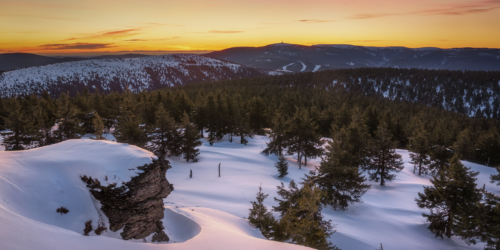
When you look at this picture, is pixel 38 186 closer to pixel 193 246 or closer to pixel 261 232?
pixel 193 246

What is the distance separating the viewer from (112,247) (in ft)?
24.6

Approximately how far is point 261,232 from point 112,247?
25.0ft

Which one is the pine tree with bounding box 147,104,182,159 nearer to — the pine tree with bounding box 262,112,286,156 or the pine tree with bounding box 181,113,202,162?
the pine tree with bounding box 181,113,202,162

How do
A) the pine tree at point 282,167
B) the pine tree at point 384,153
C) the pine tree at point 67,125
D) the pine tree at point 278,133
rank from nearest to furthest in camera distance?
the pine tree at point 282,167, the pine tree at point 384,153, the pine tree at point 67,125, the pine tree at point 278,133

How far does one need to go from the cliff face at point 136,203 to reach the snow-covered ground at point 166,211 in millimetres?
429

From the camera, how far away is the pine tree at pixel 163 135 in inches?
1227

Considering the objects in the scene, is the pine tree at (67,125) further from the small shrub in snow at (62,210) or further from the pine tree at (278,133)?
the small shrub in snow at (62,210)

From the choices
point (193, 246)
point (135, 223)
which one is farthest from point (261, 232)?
point (135, 223)

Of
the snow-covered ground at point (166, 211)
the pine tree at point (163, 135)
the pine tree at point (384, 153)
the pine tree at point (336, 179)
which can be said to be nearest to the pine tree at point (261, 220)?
the snow-covered ground at point (166, 211)

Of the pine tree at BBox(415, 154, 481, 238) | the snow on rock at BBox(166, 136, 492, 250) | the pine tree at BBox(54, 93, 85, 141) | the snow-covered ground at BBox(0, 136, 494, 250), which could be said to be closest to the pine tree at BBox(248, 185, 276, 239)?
the snow-covered ground at BBox(0, 136, 494, 250)

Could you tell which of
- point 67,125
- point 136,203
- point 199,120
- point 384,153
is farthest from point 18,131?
point 384,153

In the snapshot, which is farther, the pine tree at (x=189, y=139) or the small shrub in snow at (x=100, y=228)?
the pine tree at (x=189, y=139)

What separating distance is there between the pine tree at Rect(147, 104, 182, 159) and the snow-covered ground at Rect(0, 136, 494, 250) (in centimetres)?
582

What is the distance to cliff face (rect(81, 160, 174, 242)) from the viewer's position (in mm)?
10062
